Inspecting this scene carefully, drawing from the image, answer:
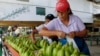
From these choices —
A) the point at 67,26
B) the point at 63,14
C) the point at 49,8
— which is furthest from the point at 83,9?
the point at 63,14

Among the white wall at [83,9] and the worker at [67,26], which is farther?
the white wall at [83,9]

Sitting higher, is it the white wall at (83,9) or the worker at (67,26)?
the worker at (67,26)

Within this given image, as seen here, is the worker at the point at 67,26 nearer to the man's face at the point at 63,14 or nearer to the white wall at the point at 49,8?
the man's face at the point at 63,14

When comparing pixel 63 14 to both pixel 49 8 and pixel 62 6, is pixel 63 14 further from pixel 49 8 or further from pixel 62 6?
pixel 49 8

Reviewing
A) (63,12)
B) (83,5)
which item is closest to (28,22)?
(83,5)

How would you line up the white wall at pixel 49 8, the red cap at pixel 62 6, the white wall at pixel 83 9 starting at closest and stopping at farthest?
1. the red cap at pixel 62 6
2. the white wall at pixel 49 8
3. the white wall at pixel 83 9

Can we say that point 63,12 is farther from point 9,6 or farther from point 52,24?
point 9,6

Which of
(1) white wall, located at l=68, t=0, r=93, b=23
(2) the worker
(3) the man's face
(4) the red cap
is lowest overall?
(1) white wall, located at l=68, t=0, r=93, b=23

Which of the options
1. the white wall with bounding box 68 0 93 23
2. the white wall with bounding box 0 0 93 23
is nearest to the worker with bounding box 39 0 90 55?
the white wall with bounding box 0 0 93 23

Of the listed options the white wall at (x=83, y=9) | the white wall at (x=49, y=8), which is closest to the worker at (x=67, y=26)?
the white wall at (x=49, y=8)

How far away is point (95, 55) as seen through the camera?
816cm

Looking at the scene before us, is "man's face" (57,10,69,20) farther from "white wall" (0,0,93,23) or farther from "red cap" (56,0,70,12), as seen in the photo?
"white wall" (0,0,93,23)

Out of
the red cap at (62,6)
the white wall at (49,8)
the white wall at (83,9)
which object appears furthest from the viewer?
the white wall at (83,9)

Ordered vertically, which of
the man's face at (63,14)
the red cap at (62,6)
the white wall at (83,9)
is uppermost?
the red cap at (62,6)
